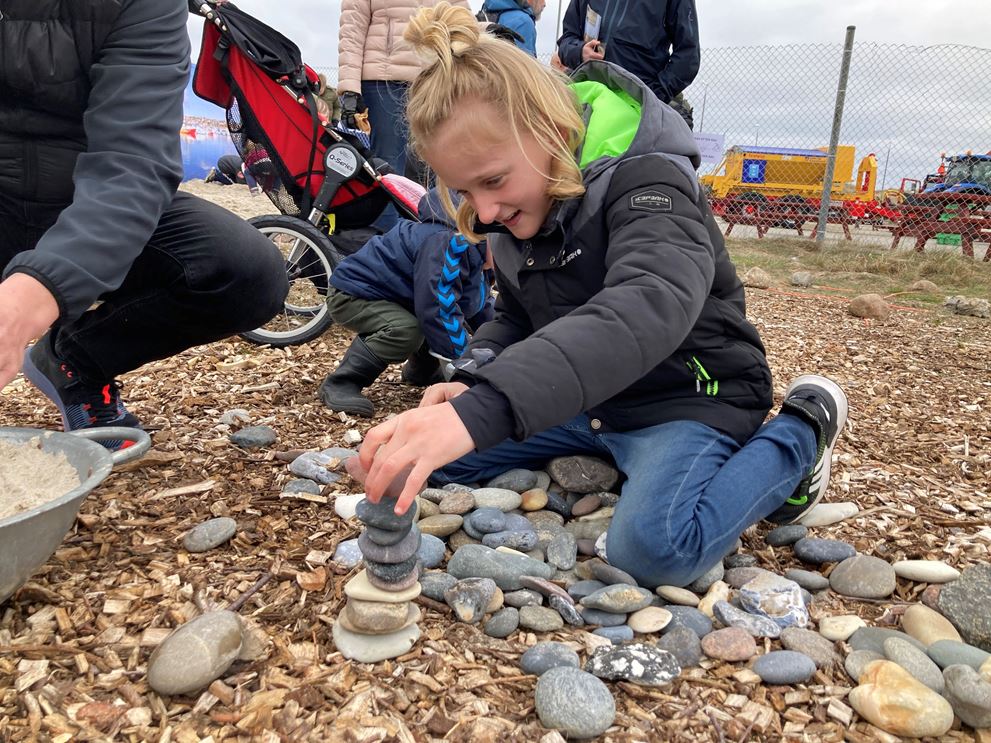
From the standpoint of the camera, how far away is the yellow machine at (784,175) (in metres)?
13.0

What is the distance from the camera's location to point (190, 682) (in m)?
1.23

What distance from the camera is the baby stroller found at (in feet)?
11.6

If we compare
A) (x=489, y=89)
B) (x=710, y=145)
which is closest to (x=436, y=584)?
(x=489, y=89)

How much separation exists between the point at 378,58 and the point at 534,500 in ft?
10.8

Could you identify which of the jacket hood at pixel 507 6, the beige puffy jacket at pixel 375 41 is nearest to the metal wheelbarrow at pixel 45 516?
the beige puffy jacket at pixel 375 41

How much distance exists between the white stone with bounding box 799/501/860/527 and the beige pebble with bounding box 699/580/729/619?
0.44 metres

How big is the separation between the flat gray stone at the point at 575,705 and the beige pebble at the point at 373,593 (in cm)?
28

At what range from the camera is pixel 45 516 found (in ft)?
4.09

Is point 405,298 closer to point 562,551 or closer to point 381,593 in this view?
point 562,551

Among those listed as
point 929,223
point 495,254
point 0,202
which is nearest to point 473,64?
point 495,254

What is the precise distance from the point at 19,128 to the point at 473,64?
1.11 m

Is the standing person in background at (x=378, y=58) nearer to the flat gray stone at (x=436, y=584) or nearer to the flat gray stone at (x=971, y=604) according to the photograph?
the flat gray stone at (x=436, y=584)

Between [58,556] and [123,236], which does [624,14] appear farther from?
[58,556]

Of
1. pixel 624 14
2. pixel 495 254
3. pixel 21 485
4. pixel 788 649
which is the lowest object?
pixel 788 649
